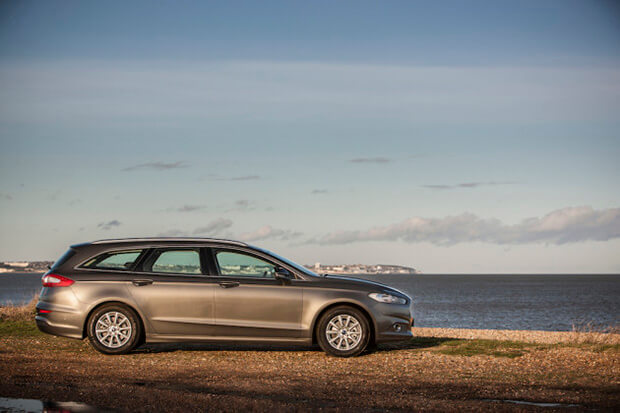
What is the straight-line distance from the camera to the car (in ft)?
33.4

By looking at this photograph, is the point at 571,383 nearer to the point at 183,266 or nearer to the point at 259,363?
the point at 259,363

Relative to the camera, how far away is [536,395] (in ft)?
23.8

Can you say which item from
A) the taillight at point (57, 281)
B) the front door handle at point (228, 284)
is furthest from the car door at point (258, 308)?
the taillight at point (57, 281)

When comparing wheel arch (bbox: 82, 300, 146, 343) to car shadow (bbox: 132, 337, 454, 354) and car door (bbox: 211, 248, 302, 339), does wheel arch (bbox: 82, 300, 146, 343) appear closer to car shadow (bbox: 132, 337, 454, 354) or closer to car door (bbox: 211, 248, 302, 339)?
Result: car shadow (bbox: 132, 337, 454, 354)

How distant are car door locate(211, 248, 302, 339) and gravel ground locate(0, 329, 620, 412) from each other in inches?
15.5

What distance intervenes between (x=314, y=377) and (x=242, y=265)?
2750 millimetres

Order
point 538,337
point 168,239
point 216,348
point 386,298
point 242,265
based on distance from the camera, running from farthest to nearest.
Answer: point 538,337 < point 216,348 < point 168,239 < point 242,265 < point 386,298

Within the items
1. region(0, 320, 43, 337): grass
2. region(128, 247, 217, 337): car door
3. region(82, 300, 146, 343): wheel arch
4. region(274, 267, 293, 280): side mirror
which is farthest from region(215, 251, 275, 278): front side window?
region(0, 320, 43, 337): grass

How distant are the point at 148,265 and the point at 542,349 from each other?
6.41 metres

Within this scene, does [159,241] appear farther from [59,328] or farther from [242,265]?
[59,328]

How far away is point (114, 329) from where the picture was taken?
1027 centimetres

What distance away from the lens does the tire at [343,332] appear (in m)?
10.1

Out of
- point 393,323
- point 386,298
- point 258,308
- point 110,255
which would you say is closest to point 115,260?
point 110,255

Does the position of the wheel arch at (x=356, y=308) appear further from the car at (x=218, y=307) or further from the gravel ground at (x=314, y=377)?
the gravel ground at (x=314, y=377)
